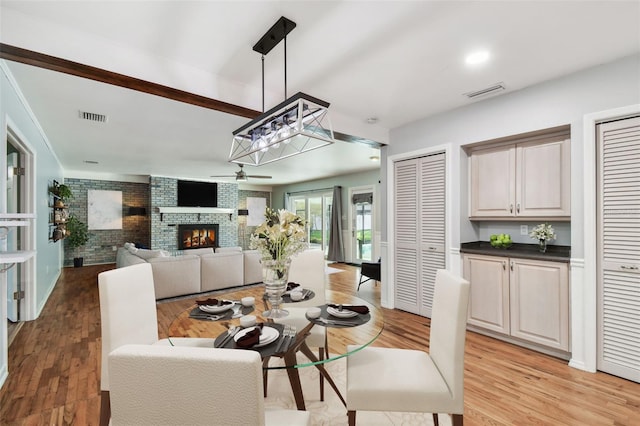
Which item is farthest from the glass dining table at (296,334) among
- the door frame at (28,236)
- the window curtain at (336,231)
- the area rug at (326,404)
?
the window curtain at (336,231)

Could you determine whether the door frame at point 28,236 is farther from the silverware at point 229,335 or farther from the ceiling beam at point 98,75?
the silverware at point 229,335

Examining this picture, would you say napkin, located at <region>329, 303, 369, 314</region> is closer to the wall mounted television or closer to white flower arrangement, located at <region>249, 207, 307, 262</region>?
white flower arrangement, located at <region>249, 207, 307, 262</region>

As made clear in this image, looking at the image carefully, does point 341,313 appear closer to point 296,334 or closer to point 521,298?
point 296,334

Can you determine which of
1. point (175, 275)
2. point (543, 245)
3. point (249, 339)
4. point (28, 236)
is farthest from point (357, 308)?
point (28, 236)

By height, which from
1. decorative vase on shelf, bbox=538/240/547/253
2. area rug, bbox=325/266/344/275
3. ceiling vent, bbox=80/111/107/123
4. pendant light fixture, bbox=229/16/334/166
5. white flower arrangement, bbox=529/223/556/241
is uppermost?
ceiling vent, bbox=80/111/107/123

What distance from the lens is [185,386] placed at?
812mm

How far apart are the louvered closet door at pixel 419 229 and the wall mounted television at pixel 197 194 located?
6.43 metres

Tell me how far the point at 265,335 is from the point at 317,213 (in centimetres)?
815

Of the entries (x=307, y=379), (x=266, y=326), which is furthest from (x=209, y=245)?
(x=266, y=326)

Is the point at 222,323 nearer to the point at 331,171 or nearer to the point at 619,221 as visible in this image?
the point at 619,221

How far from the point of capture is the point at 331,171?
7832mm

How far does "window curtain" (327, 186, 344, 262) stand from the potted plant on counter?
622 centimetres

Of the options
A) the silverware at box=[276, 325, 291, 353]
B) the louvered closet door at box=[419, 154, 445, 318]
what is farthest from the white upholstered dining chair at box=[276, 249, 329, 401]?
the louvered closet door at box=[419, 154, 445, 318]

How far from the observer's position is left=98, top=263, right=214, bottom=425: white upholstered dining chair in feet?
5.33
